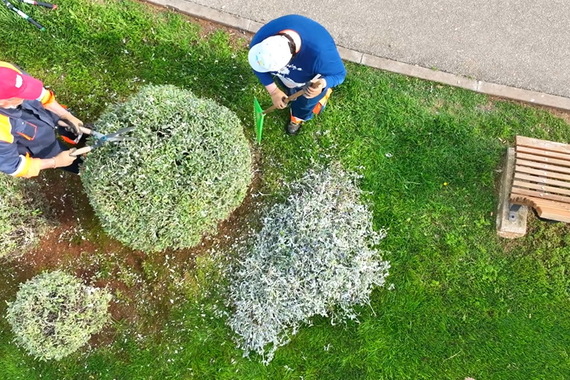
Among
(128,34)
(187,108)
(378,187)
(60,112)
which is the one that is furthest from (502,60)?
(60,112)

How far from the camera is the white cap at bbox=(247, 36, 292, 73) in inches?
155

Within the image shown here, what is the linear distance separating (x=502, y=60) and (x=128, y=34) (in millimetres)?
4691

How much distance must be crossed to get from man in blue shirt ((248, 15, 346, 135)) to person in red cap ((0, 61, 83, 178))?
77.9 inches

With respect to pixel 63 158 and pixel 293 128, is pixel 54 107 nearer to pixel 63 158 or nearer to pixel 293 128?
pixel 63 158

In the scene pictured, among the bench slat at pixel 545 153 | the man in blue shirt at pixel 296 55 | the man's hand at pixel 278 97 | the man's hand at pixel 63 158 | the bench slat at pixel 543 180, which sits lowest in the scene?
the man's hand at pixel 63 158

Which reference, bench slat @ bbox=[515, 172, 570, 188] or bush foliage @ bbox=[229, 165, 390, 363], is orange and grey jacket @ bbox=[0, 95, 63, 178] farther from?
bench slat @ bbox=[515, 172, 570, 188]

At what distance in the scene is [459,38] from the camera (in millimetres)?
5801

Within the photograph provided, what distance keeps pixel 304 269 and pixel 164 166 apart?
1857 millimetres

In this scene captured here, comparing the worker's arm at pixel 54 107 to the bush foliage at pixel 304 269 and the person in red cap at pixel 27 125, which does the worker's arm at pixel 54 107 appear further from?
the bush foliage at pixel 304 269

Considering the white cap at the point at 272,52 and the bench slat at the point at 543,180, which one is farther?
the bench slat at the point at 543,180

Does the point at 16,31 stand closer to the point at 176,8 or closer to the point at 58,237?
the point at 176,8

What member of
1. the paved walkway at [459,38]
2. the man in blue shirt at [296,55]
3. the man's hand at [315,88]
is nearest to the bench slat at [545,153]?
the paved walkway at [459,38]

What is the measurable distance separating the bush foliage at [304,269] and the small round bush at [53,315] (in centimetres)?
153

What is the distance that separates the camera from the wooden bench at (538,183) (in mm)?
4859
